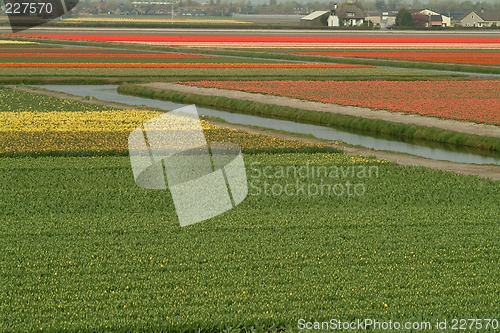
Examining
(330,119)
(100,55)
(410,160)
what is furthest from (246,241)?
(100,55)

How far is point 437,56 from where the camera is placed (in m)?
78.9

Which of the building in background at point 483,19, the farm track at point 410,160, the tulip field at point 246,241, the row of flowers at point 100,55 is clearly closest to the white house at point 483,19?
the building in background at point 483,19

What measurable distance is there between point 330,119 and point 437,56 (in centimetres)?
A: 4137

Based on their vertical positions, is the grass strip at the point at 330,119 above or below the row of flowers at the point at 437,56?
above

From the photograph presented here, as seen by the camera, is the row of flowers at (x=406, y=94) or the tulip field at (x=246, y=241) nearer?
the tulip field at (x=246, y=241)

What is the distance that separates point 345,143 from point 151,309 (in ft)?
63.4

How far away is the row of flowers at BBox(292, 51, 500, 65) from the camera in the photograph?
72.1 meters

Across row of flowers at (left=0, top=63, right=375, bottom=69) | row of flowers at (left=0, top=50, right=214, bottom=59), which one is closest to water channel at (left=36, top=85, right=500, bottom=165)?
row of flowers at (left=0, top=63, right=375, bottom=69)

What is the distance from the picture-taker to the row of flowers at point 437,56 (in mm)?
72125

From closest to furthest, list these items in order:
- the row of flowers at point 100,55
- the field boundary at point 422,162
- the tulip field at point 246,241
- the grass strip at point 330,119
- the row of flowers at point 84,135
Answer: the tulip field at point 246,241 → the field boundary at point 422,162 → the row of flowers at point 84,135 → the grass strip at point 330,119 → the row of flowers at point 100,55

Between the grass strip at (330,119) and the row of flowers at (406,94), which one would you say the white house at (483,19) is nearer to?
the row of flowers at (406,94)

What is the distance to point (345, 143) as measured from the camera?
32.9 metres

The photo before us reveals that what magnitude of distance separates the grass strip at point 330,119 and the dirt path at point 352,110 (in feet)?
2.54

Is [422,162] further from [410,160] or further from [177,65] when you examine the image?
[177,65]
